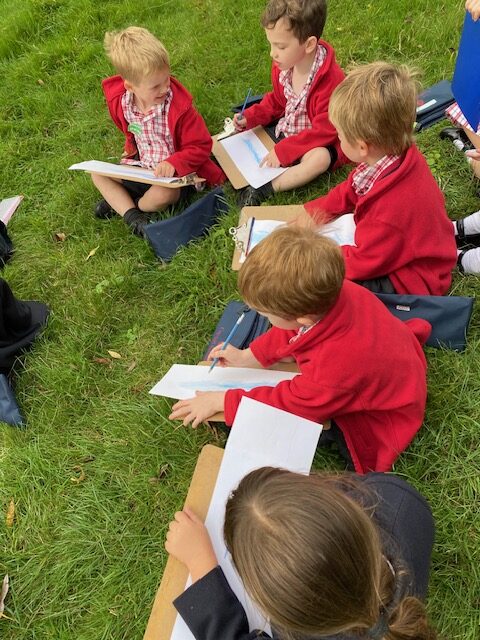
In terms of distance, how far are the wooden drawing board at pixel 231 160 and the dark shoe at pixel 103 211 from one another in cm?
78

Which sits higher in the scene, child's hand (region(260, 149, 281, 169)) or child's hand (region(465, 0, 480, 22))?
child's hand (region(465, 0, 480, 22))

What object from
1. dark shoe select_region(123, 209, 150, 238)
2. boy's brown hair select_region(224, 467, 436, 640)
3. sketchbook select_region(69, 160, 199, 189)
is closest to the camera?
boy's brown hair select_region(224, 467, 436, 640)

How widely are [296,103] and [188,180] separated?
831 millimetres

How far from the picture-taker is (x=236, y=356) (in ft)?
7.43

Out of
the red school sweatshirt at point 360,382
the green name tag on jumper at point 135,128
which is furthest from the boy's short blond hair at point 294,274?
the green name tag on jumper at point 135,128

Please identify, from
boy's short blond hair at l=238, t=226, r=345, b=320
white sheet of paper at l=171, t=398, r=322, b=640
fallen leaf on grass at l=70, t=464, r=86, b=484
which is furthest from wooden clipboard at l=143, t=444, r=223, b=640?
fallen leaf on grass at l=70, t=464, r=86, b=484

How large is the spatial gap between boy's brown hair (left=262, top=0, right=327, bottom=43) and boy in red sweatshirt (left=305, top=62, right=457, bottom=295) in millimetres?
791

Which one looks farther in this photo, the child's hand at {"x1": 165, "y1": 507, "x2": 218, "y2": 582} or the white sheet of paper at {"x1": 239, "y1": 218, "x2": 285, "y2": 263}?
the white sheet of paper at {"x1": 239, "y1": 218, "x2": 285, "y2": 263}

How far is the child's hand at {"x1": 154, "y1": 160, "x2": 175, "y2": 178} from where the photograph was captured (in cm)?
308

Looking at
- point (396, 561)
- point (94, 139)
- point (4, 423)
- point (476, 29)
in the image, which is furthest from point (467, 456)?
point (94, 139)

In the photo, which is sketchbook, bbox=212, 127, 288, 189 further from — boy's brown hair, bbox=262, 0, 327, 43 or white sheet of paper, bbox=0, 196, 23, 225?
white sheet of paper, bbox=0, 196, 23, 225

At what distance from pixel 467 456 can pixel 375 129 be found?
1385 millimetres

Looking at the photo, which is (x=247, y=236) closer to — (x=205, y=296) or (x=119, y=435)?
(x=205, y=296)

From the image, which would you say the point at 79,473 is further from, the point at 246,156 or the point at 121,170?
the point at 246,156
